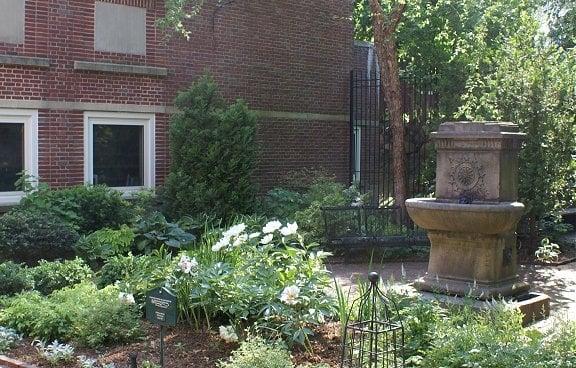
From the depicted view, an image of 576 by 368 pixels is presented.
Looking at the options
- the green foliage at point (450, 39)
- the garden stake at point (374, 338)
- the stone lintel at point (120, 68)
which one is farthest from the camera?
the green foliage at point (450, 39)

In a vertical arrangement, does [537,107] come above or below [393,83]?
below

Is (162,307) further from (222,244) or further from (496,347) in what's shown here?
(496,347)

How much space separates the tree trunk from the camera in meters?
14.4

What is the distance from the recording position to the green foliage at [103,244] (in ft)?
36.7

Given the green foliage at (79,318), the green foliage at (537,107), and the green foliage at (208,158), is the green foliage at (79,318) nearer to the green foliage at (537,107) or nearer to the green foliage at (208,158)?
the green foliage at (208,158)

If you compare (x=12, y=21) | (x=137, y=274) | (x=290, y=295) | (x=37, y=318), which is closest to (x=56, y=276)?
(x=137, y=274)

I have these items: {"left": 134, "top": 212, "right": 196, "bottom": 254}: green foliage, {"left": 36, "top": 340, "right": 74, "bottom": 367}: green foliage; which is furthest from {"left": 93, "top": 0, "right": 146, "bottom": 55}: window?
{"left": 36, "top": 340, "right": 74, "bottom": 367}: green foliage

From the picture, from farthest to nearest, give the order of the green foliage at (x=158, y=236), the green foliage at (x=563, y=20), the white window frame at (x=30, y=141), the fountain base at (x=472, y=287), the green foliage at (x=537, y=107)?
the green foliage at (x=563, y=20) < the white window frame at (x=30, y=141) < the green foliage at (x=537, y=107) < the green foliage at (x=158, y=236) < the fountain base at (x=472, y=287)

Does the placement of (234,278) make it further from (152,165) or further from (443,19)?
(443,19)

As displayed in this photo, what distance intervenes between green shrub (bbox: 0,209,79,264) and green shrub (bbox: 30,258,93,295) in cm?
162

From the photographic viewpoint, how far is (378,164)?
1834 cm

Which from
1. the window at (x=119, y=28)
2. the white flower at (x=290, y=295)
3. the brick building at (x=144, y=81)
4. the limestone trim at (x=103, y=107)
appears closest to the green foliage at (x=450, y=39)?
the brick building at (x=144, y=81)

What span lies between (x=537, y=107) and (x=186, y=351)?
7.46 m

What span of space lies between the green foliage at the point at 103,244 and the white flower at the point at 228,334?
4514mm
